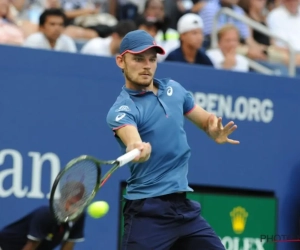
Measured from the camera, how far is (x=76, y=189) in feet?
17.8

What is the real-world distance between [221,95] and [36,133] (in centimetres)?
208

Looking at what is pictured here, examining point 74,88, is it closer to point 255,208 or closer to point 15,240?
point 15,240

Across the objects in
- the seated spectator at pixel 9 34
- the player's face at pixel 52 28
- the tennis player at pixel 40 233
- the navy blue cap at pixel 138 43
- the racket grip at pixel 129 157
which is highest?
the player's face at pixel 52 28

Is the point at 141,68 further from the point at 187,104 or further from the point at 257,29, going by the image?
the point at 257,29

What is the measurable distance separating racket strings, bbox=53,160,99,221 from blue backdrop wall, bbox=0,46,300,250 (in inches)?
100

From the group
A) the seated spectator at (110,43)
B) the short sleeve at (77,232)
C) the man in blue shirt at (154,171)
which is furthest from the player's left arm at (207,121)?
the seated spectator at (110,43)

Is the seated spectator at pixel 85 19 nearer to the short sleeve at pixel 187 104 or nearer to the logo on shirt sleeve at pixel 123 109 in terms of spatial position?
the short sleeve at pixel 187 104

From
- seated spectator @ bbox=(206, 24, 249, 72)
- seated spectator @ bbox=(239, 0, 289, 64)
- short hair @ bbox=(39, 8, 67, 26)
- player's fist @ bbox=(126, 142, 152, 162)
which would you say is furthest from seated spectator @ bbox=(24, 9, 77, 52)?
player's fist @ bbox=(126, 142, 152, 162)

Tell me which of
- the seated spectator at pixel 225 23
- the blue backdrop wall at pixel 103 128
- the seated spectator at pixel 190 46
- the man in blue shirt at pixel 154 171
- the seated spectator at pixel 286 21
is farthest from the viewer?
the seated spectator at pixel 286 21

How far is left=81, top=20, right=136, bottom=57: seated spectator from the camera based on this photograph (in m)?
9.33

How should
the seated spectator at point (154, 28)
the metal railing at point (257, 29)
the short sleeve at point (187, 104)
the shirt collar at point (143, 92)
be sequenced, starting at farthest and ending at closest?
the metal railing at point (257, 29) < the seated spectator at point (154, 28) < the short sleeve at point (187, 104) < the shirt collar at point (143, 92)

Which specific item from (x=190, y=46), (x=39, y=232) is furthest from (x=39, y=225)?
(x=190, y=46)

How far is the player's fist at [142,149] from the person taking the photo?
203 inches

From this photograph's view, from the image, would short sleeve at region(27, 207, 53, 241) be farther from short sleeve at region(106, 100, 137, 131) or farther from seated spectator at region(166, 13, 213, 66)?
seated spectator at region(166, 13, 213, 66)
